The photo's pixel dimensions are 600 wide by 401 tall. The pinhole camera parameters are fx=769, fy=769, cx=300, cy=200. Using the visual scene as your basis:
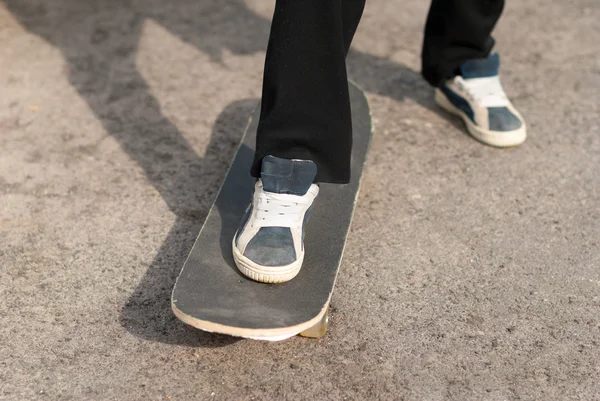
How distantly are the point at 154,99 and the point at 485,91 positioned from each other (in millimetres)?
1175

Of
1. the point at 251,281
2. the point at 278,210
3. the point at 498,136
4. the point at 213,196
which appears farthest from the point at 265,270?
the point at 498,136

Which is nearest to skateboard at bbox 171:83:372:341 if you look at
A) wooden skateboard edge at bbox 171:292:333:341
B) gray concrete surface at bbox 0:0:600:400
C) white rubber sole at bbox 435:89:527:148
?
→ wooden skateboard edge at bbox 171:292:333:341

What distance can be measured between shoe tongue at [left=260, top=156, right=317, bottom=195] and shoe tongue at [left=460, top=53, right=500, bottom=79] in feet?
3.42

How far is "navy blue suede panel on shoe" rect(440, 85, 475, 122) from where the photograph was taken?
2.66 m

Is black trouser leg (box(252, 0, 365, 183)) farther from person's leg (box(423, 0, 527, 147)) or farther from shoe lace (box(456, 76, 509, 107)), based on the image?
shoe lace (box(456, 76, 509, 107))

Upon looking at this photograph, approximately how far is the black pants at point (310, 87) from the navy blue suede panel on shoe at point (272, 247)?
0.16 metres

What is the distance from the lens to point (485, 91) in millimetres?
2656

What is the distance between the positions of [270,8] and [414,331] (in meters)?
2.00

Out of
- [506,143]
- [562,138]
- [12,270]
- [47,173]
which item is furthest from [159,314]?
[562,138]

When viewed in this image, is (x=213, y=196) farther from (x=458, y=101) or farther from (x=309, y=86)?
(x=458, y=101)

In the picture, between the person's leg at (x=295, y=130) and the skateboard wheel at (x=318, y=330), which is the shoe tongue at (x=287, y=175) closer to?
the person's leg at (x=295, y=130)

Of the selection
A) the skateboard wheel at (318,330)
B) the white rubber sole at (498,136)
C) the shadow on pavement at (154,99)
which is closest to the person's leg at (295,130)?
the skateboard wheel at (318,330)

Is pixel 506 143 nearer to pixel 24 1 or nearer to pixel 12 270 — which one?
pixel 12 270

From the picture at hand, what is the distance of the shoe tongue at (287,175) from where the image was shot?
1850 mm
